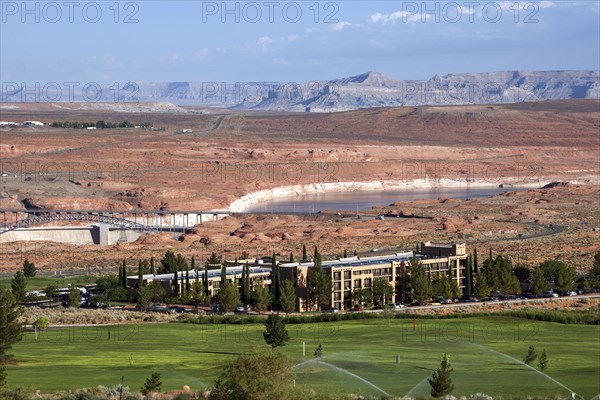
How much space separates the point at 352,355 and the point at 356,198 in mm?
107885

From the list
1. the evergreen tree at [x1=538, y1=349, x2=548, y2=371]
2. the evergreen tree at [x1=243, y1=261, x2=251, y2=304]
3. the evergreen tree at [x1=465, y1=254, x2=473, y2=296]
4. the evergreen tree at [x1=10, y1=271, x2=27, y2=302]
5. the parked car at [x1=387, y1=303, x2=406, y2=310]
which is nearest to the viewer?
the evergreen tree at [x1=538, y1=349, x2=548, y2=371]

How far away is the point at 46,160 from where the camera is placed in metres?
154

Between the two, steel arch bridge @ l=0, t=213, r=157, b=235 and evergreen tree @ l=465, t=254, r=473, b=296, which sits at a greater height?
steel arch bridge @ l=0, t=213, r=157, b=235

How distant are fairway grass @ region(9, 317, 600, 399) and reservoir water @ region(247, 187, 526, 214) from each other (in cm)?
7587

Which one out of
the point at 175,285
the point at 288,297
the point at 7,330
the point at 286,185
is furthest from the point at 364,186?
the point at 7,330

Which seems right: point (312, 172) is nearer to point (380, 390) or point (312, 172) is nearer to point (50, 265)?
point (50, 265)

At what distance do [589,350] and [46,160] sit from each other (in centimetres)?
12049

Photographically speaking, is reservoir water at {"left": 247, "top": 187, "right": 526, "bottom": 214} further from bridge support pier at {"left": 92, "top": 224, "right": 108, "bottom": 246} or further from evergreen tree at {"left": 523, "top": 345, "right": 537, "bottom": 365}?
evergreen tree at {"left": 523, "top": 345, "right": 537, "bottom": 365}

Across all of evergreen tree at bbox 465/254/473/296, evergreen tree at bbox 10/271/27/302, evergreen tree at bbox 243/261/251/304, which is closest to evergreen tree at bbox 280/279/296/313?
evergreen tree at bbox 243/261/251/304

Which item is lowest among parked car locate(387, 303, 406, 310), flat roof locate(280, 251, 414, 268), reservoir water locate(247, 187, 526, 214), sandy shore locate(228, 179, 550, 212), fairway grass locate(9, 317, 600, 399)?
parked car locate(387, 303, 406, 310)

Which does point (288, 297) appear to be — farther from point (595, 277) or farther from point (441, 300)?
point (595, 277)

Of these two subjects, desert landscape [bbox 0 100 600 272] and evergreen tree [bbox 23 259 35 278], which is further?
desert landscape [bbox 0 100 600 272]

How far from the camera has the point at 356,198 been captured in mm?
146250

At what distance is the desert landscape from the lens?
3403 inches
